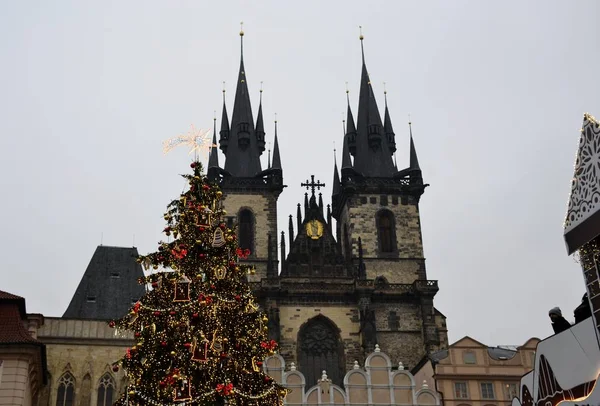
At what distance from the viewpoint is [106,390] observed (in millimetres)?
25219

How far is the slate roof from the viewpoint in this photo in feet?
95.2

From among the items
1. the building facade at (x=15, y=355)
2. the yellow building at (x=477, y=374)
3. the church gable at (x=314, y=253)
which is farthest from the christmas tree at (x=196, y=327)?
the church gable at (x=314, y=253)

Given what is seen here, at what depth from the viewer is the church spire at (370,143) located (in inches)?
1781

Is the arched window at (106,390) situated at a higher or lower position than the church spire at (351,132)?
lower

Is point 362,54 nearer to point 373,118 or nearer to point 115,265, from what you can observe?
point 373,118

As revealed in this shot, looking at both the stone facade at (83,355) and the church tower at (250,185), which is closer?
the stone facade at (83,355)

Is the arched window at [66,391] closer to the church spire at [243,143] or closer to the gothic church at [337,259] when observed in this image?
the gothic church at [337,259]

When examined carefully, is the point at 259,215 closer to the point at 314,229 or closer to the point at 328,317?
the point at 314,229

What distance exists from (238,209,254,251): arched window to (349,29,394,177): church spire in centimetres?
754

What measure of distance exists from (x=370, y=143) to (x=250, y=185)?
8532 millimetres

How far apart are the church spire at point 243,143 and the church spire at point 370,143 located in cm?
637

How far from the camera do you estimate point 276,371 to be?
23.6 meters

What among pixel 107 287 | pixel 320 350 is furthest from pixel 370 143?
pixel 107 287

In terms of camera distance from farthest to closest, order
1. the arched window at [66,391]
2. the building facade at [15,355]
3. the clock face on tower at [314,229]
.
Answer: the clock face on tower at [314,229] < the arched window at [66,391] < the building facade at [15,355]
